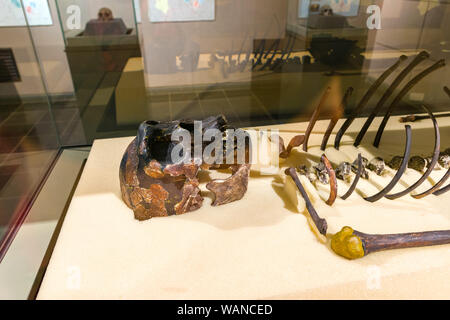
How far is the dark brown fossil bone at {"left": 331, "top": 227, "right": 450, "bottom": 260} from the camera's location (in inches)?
53.9

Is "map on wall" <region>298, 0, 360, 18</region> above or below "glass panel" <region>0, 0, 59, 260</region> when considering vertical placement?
above

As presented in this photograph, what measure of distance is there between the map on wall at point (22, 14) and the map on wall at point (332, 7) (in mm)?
2010

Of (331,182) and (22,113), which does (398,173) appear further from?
(22,113)

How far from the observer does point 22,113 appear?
2646 millimetres

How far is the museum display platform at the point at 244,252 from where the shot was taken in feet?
4.10

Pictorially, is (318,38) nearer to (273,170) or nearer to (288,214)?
(273,170)

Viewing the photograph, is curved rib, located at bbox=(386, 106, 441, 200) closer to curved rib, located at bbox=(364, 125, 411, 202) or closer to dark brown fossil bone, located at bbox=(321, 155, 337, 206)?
curved rib, located at bbox=(364, 125, 411, 202)

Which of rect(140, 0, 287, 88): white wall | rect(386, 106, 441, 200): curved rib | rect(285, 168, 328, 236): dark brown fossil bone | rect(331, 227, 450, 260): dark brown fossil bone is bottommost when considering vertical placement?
rect(331, 227, 450, 260): dark brown fossil bone

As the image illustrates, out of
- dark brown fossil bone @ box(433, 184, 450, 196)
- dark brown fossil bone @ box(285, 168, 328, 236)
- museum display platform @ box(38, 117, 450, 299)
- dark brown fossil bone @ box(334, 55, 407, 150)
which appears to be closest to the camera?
museum display platform @ box(38, 117, 450, 299)

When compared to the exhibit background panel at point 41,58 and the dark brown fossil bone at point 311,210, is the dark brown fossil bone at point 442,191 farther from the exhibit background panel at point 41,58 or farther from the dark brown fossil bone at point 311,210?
the exhibit background panel at point 41,58

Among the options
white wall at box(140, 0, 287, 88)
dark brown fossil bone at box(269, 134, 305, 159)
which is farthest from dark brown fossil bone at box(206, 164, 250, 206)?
white wall at box(140, 0, 287, 88)

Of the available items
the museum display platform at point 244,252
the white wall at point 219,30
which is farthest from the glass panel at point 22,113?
the white wall at point 219,30

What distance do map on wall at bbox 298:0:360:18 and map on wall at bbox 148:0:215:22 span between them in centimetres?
75

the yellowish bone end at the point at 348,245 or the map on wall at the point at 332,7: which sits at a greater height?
the map on wall at the point at 332,7
